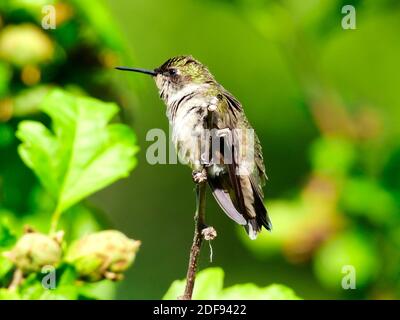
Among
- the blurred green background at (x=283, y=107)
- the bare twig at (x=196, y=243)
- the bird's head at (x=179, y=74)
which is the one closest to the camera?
the bare twig at (x=196, y=243)

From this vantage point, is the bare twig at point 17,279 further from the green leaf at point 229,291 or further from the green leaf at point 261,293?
the green leaf at point 261,293

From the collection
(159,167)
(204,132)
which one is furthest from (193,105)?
(159,167)

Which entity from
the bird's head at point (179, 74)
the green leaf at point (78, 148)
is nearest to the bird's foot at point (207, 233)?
the green leaf at point (78, 148)

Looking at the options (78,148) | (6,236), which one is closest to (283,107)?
(78,148)

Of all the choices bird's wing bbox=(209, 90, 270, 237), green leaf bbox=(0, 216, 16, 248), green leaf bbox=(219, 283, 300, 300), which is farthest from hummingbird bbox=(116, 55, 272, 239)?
green leaf bbox=(0, 216, 16, 248)

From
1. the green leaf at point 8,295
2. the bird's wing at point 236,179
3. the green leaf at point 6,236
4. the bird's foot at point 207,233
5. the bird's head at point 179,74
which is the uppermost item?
the bird's head at point 179,74

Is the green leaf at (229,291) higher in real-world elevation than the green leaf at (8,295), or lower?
higher

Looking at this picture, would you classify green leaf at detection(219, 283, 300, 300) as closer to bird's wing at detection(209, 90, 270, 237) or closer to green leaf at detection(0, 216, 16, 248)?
bird's wing at detection(209, 90, 270, 237)
